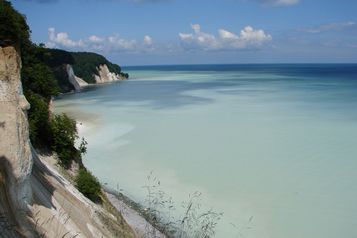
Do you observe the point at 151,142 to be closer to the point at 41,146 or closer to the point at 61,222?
the point at 41,146

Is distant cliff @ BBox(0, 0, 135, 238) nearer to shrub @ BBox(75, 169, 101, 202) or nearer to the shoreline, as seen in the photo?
shrub @ BBox(75, 169, 101, 202)

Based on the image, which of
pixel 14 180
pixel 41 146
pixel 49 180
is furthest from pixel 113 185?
pixel 14 180

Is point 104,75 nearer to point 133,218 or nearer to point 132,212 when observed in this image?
point 132,212

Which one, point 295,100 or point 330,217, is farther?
point 295,100

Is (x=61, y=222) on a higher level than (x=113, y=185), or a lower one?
higher

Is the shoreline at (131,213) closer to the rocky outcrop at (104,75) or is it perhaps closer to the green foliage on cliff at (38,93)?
the green foliage on cliff at (38,93)

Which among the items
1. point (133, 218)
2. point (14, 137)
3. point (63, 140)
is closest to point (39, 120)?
point (63, 140)
